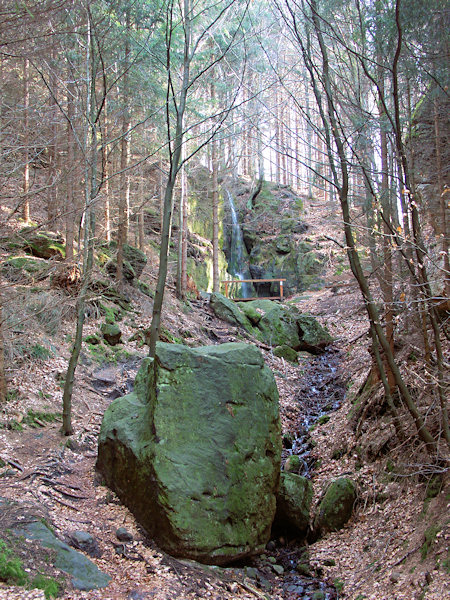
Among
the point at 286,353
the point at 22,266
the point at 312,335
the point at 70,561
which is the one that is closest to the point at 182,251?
the point at 286,353

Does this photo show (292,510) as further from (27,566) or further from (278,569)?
(27,566)

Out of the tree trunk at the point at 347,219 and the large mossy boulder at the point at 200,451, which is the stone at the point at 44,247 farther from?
the tree trunk at the point at 347,219

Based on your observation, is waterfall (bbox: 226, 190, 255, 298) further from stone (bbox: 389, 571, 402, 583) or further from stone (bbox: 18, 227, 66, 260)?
stone (bbox: 389, 571, 402, 583)

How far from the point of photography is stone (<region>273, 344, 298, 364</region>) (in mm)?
13330

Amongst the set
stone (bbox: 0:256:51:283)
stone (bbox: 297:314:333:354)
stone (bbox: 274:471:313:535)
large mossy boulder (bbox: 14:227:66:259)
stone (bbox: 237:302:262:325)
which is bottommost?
stone (bbox: 274:471:313:535)

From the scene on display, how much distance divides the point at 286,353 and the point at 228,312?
270 centimetres

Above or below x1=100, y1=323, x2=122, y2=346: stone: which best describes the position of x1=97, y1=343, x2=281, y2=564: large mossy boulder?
below

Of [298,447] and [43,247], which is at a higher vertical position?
[43,247]

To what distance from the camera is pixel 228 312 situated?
14992mm

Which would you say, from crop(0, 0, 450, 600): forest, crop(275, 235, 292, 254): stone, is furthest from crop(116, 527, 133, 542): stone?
crop(275, 235, 292, 254): stone

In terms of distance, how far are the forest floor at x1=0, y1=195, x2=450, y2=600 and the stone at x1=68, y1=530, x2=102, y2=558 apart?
68mm

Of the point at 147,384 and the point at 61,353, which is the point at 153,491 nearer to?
the point at 147,384

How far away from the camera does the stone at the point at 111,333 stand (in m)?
9.74

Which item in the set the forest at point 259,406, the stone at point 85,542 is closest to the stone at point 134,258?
the forest at point 259,406
